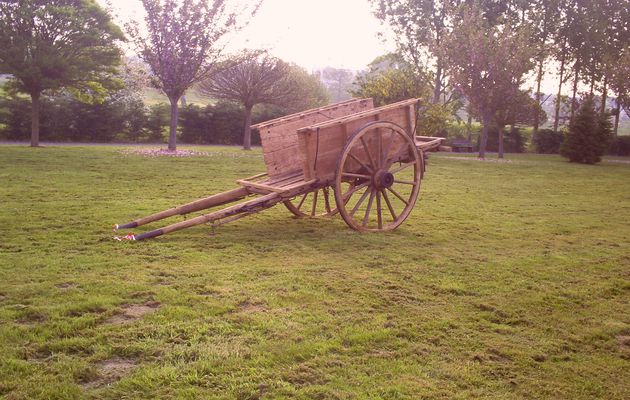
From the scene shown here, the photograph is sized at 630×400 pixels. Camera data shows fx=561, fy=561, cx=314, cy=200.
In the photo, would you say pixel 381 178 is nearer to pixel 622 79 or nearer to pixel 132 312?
pixel 132 312

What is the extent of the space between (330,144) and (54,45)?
18457 millimetres

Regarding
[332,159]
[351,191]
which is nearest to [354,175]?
[351,191]

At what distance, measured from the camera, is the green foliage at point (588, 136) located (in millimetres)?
28109

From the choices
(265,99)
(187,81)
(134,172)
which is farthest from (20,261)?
(265,99)

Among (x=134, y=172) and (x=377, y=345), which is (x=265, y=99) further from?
(x=377, y=345)

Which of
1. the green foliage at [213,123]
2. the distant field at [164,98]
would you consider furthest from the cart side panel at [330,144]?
the green foliage at [213,123]

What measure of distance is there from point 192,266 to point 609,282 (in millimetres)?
4065

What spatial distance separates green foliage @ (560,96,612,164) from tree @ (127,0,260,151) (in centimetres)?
1811

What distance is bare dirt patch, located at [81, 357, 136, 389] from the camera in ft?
10.2

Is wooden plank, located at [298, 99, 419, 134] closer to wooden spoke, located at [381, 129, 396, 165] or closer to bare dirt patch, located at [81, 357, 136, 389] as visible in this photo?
wooden spoke, located at [381, 129, 396, 165]

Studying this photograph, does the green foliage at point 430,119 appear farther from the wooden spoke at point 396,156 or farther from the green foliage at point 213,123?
the wooden spoke at point 396,156

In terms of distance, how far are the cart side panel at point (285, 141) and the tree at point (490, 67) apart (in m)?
20.6

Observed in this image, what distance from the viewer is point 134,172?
556 inches

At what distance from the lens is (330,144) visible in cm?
720
